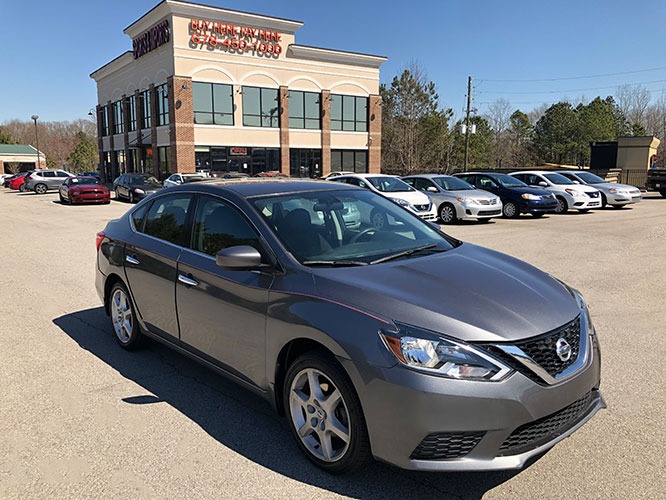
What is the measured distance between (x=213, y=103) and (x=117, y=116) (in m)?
15.4

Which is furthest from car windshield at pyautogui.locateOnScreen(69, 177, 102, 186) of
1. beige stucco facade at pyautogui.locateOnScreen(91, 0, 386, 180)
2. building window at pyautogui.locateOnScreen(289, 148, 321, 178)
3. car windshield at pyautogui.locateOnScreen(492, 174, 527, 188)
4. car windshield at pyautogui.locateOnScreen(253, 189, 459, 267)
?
car windshield at pyautogui.locateOnScreen(253, 189, 459, 267)

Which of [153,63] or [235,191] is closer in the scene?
[235,191]

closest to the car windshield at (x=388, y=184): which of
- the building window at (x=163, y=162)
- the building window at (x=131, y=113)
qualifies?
the building window at (x=163, y=162)

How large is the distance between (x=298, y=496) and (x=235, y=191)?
7.34 ft

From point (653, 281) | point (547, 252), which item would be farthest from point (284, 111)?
point (653, 281)

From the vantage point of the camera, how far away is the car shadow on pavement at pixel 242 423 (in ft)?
9.66

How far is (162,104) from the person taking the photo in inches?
1470

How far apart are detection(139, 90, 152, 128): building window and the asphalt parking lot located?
118ft

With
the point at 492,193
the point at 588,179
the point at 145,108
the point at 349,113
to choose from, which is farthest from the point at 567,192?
the point at 145,108

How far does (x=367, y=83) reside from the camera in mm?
42500

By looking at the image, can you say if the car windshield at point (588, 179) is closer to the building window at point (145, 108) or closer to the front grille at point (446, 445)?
the front grille at point (446, 445)

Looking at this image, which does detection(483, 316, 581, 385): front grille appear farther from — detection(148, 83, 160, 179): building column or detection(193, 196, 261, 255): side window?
detection(148, 83, 160, 179): building column

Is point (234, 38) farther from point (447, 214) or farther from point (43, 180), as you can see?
point (447, 214)

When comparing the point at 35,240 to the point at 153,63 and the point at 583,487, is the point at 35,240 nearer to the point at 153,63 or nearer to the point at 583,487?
the point at 583,487
